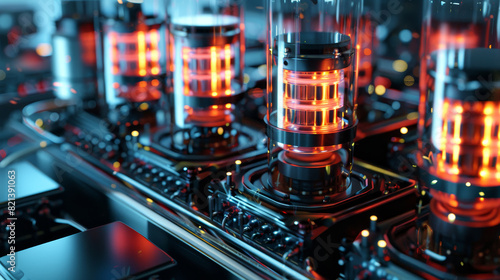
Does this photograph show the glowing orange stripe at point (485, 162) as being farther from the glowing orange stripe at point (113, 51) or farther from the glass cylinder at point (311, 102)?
the glowing orange stripe at point (113, 51)

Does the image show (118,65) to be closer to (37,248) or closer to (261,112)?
(261,112)

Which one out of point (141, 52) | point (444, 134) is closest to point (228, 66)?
point (141, 52)

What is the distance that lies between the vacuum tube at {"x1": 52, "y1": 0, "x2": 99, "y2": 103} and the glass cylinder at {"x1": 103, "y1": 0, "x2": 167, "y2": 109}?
0.13 meters

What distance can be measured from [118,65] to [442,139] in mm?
938

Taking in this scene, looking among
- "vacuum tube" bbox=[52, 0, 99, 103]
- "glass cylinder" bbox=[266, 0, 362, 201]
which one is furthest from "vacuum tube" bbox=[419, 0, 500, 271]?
"vacuum tube" bbox=[52, 0, 99, 103]

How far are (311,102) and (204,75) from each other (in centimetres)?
37

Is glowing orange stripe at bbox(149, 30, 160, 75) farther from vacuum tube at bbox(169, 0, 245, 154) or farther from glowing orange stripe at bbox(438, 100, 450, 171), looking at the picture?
glowing orange stripe at bbox(438, 100, 450, 171)

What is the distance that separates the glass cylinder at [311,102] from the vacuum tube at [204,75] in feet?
0.75

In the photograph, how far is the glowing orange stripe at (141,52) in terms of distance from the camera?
1.50 metres

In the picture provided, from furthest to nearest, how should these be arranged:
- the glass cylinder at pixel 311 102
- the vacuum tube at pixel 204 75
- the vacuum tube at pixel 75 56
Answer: the vacuum tube at pixel 75 56 < the vacuum tube at pixel 204 75 < the glass cylinder at pixel 311 102

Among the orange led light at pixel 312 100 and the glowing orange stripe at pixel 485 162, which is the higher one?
the orange led light at pixel 312 100

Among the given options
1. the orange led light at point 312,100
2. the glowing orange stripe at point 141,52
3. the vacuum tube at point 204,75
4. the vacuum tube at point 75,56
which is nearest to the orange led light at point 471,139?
the orange led light at point 312,100

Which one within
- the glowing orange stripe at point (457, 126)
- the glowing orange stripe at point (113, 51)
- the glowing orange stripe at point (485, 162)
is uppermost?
the glowing orange stripe at point (113, 51)

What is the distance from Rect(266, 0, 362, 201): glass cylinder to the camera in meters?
0.94
